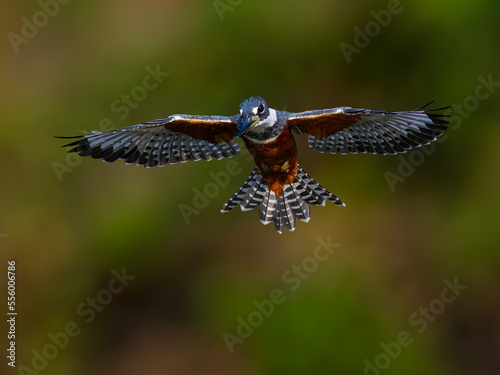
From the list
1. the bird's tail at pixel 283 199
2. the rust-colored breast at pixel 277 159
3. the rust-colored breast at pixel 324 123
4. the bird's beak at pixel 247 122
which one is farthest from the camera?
the bird's tail at pixel 283 199

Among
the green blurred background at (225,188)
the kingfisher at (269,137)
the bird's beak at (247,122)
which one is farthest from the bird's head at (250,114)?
the green blurred background at (225,188)

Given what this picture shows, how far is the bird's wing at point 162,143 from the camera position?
197 inches

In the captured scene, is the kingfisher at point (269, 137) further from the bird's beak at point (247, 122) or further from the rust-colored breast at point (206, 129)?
the bird's beak at point (247, 122)

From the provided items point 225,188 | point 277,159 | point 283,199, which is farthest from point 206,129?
point 225,188

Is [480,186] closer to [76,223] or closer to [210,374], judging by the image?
[210,374]

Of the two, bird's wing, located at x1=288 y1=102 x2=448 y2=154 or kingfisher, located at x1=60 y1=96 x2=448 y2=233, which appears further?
bird's wing, located at x1=288 y1=102 x2=448 y2=154

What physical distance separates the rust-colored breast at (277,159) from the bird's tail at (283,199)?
0.06 metres

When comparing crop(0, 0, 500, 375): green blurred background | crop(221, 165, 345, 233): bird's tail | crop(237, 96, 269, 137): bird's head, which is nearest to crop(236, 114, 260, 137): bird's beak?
crop(237, 96, 269, 137): bird's head

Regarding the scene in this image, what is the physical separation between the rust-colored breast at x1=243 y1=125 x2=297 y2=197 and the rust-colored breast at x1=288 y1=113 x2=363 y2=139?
0.35 feet

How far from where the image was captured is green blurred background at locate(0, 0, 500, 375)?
9352mm

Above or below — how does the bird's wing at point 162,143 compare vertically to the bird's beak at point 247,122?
above

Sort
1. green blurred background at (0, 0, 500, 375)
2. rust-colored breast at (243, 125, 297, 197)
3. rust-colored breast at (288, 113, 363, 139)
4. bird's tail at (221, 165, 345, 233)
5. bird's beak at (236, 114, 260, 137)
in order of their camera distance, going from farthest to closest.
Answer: green blurred background at (0, 0, 500, 375), bird's tail at (221, 165, 345, 233), rust-colored breast at (243, 125, 297, 197), rust-colored breast at (288, 113, 363, 139), bird's beak at (236, 114, 260, 137)

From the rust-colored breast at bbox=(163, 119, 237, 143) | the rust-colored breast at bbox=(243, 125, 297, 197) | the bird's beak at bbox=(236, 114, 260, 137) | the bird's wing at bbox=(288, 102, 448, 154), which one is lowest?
the bird's wing at bbox=(288, 102, 448, 154)

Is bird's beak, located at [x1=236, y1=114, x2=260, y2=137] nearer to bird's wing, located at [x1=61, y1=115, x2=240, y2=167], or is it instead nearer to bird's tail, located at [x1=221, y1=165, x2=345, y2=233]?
bird's wing, located at [x1=61, y1=115, x2=240, y2=167]
